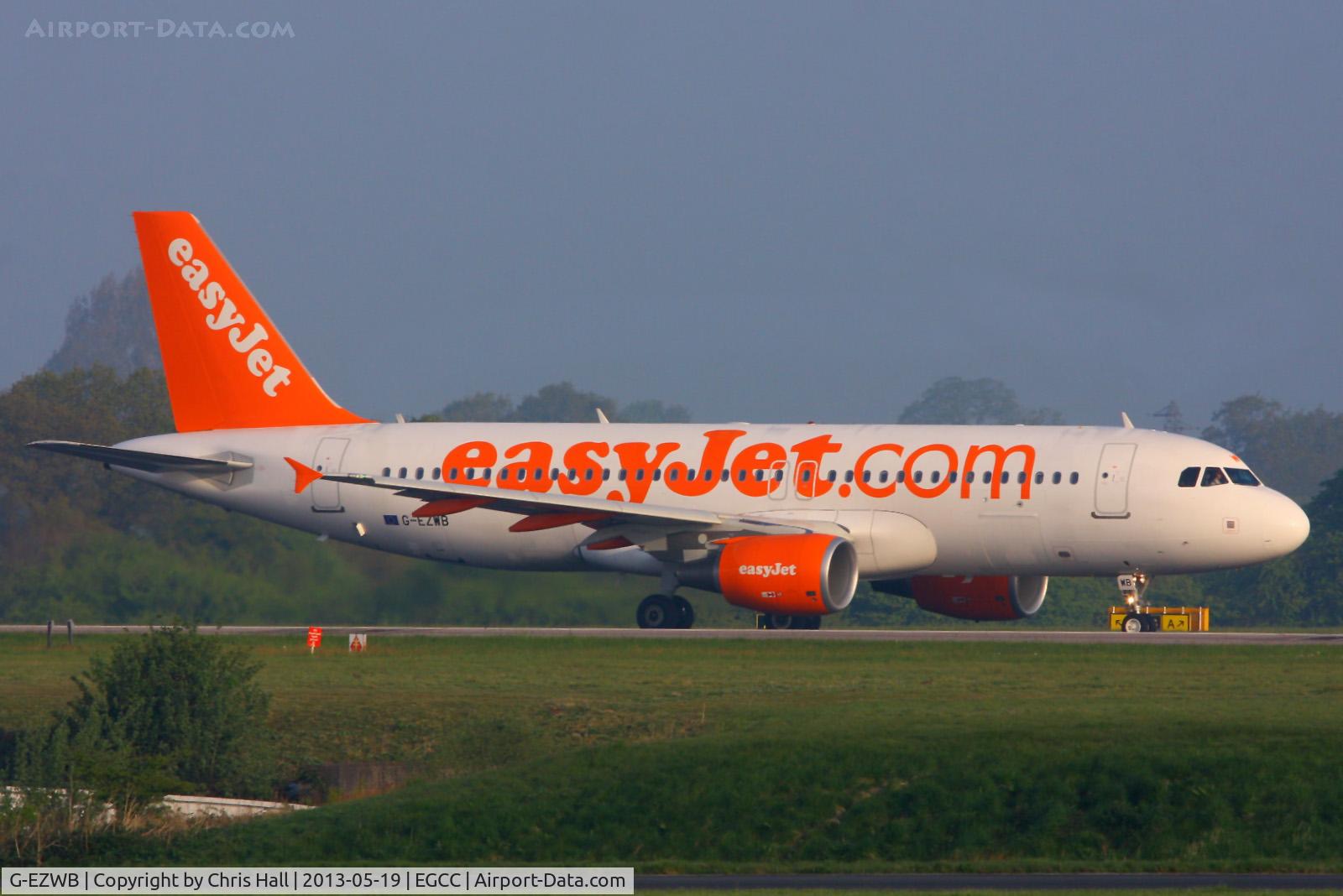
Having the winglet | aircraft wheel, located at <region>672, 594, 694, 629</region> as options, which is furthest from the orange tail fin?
aircraft wheel, located at <region>672, 594, 694, 629</region>

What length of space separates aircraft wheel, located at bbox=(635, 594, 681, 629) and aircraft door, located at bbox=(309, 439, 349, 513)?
7016mm

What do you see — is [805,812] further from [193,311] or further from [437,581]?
[193,311]

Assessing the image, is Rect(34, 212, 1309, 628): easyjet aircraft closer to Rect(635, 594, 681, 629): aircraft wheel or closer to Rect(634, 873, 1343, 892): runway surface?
Rect(635, 594, 681, 629): aircraft wheel

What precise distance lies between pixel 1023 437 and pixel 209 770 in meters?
18.1

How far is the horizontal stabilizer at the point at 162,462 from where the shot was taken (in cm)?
4059

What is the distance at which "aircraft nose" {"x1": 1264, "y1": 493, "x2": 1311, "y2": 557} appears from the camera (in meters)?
36.0

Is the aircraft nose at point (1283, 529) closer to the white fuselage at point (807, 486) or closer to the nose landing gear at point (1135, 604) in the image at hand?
the white fuselage at point (807, 486)

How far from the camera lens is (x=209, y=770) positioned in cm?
2564

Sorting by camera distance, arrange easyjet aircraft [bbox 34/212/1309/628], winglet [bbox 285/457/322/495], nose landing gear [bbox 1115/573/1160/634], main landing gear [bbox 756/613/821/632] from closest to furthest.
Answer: easyjet aircraft [bbox 34/212/1309/628]
nose landing gear [bbox 1115/573/1160/634]
main landing gear [bbox 756/613/821/632]
winglet [bbox 285/457/322/495]

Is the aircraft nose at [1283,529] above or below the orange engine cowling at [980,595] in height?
above

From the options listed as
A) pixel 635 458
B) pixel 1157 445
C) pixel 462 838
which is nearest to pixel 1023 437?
pixel 1157 445

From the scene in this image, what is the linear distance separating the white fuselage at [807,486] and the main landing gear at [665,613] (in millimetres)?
856

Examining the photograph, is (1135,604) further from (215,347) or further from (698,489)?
(215,347)

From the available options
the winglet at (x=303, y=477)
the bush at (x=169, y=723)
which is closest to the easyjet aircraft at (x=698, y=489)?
the winglet at (x=303, y=477)
